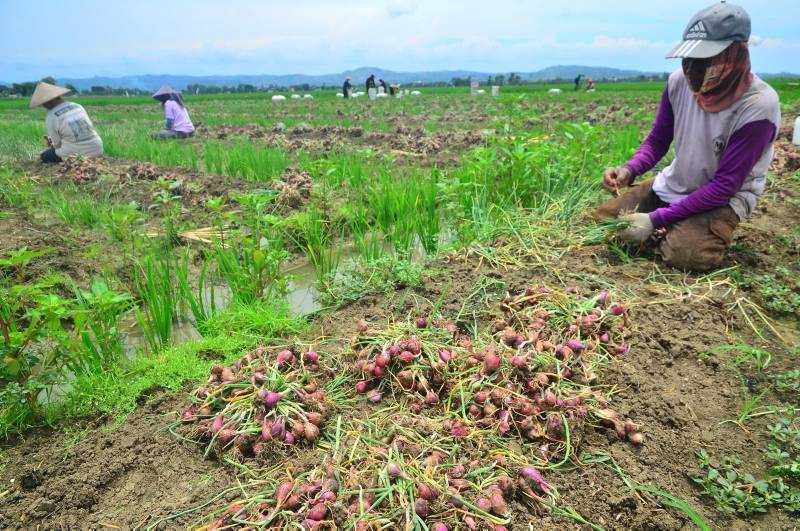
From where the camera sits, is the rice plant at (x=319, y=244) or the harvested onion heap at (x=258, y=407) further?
the rice plant at (x=319, y=244)

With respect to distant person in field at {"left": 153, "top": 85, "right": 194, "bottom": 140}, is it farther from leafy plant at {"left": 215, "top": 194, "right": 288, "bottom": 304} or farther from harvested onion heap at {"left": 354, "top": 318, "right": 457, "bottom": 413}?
harvested onion heap at {"left": 354, "top": 318, "right": 457, "bottom": 413}

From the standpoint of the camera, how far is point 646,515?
1.49m

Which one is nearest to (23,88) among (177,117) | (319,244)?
(177,117)

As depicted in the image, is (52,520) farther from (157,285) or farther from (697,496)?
(697,496)

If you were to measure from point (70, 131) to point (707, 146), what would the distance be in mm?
8012

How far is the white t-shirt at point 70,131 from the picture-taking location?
6.90 metres

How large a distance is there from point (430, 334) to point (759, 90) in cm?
218

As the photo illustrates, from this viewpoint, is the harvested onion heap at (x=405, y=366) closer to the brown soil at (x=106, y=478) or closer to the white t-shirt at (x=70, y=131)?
the brown soil at (x=106, y=478)

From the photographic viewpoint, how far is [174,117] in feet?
32.1

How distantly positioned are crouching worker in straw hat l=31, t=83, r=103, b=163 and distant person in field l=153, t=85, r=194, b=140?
2.37 metres

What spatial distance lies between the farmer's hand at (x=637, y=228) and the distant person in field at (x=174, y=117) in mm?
9282

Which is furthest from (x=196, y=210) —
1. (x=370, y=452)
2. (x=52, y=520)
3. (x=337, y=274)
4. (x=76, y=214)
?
(x=370, y=452)

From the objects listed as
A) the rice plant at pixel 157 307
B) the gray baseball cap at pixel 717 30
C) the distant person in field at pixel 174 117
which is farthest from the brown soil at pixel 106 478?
the distant person in field at pixel 174 117

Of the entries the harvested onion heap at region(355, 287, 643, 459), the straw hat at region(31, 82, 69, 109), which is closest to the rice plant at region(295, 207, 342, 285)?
the harvested onion heap at region(355, 287, 643, 459)
